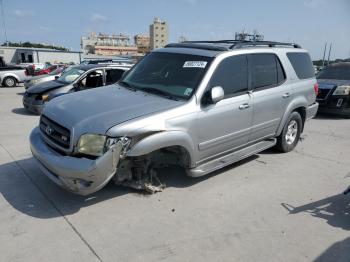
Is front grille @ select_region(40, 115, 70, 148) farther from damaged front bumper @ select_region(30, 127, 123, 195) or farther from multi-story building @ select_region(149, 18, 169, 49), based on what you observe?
multi-story building @ select_region(149, 18, 169, 49)

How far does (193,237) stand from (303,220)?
1390 mm

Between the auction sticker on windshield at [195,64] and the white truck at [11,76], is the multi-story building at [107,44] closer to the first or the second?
the white truck at [11,76]

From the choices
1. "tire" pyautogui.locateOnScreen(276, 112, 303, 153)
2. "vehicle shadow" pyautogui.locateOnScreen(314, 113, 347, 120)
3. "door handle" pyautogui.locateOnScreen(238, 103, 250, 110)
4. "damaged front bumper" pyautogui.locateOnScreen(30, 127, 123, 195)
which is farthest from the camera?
"vehicle shadow" pyautogui.locateOnScreen(314, 113, 347, 120)

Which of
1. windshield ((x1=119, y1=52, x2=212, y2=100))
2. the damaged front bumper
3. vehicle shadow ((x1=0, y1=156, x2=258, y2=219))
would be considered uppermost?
windshield ((x1=119, y1=52, x2=212, y2=100))

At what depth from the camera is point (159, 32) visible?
118 metres

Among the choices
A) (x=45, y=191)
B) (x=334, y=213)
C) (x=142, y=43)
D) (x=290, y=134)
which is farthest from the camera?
(x=142, y=43)

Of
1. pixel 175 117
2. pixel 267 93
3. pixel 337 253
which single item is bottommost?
pixel 337 253

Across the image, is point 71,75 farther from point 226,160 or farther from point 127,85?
point 226,160

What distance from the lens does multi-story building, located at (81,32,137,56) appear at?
111787 mm

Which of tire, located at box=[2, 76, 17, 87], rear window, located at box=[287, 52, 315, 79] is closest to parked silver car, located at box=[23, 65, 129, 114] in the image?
rear window, located at box=[287, 52, 315, 79]

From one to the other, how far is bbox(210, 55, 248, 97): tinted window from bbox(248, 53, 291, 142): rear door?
16cm

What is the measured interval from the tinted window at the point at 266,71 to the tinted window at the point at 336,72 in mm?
6202

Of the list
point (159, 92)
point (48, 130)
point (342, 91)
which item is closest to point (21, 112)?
point (48, 130)

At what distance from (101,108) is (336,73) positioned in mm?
9611
